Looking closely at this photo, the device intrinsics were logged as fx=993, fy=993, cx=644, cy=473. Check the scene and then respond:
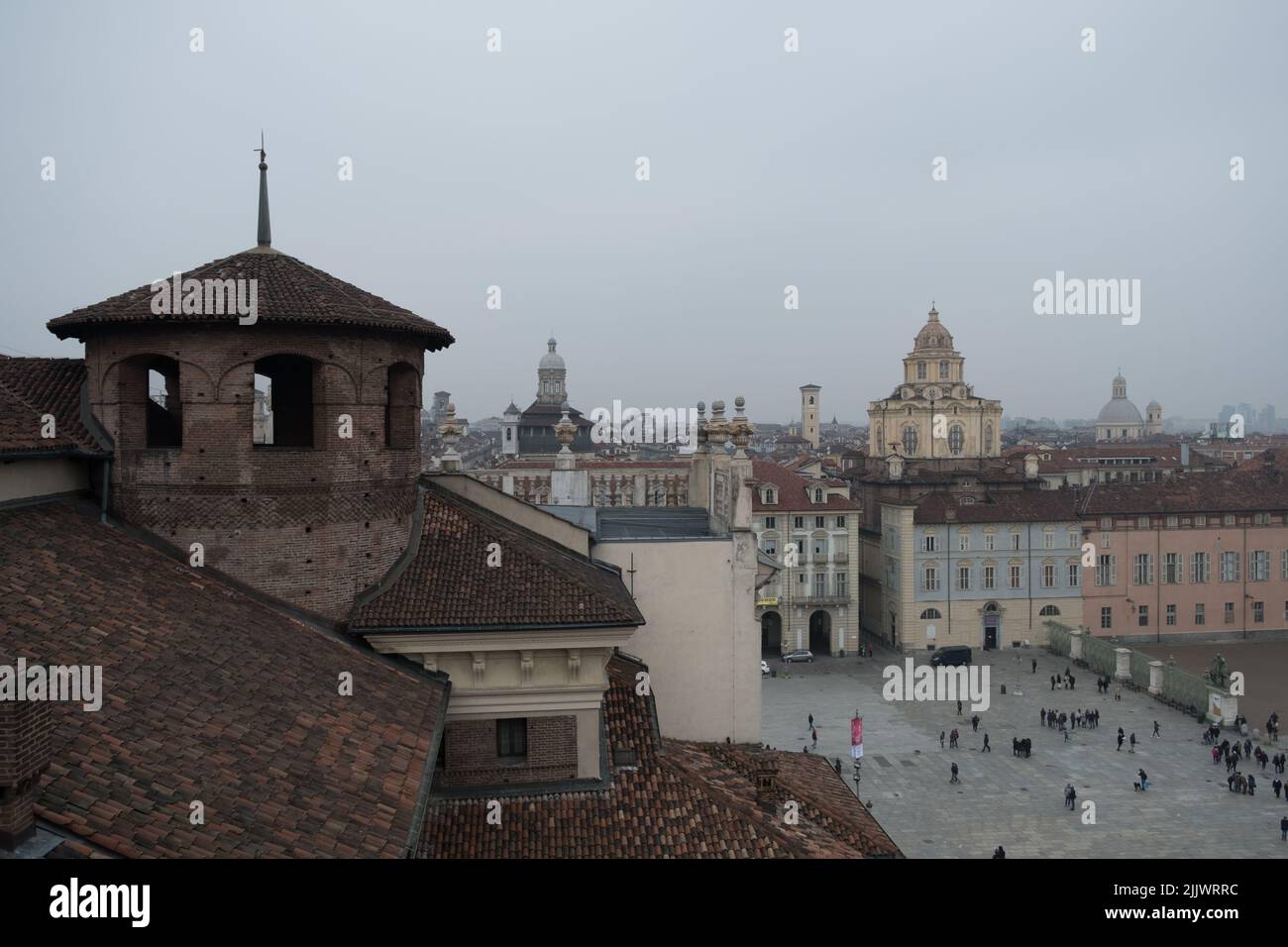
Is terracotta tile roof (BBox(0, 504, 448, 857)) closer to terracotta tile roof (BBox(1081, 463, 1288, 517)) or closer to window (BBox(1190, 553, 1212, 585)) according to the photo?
terracotta tile roof (BBox(1081, 463, 1288, 517))

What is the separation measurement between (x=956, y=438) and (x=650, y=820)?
87.0 m

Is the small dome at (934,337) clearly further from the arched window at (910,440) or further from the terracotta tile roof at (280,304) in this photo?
the terracotta tile roof at (280,304)

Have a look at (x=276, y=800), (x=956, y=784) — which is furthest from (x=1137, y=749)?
(x=276, y=800)

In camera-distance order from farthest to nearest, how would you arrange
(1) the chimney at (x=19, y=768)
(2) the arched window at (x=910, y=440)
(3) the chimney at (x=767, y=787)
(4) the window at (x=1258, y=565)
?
1. (2) the arched window at (x=910, y=440)
2. (4) the window at (x=1258, y=565)
3. (3) the chimney at (x=767, y=787)
4. (1) the chimney at (x=19, y=768)

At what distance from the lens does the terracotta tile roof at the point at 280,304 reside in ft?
42.8

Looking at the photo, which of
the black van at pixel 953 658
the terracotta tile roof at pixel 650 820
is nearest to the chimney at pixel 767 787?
the terracotta tile roof at pixel 650 820

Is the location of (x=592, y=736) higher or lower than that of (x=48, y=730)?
lower

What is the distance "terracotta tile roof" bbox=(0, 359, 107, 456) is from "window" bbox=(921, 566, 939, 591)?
65.9 metres

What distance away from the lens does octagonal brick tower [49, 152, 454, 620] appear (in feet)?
42.5

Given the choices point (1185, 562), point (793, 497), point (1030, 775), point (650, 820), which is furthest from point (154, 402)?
point (1185, 562)

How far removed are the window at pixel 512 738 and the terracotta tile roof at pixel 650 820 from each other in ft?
2.30
